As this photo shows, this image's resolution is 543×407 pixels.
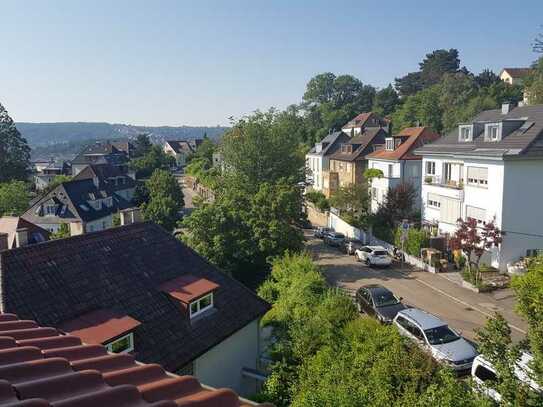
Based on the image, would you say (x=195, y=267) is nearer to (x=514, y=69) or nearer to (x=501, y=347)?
(x=501, y=347)

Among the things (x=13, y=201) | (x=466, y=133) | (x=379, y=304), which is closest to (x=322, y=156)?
(x=466, y=133)

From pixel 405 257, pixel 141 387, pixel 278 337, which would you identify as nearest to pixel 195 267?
pixel 278 337

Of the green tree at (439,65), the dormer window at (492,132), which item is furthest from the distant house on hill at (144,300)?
the green tree at (439,65)

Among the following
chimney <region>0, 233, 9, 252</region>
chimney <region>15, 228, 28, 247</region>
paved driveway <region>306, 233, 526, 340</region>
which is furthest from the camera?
paved driveway <region>306, 233, 526, 340</region>

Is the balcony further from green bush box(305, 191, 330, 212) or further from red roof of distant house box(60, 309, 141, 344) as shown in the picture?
red roof of distant house box(60, 309, 141, 344)

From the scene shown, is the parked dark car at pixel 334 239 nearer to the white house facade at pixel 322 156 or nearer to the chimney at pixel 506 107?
the chimney at pixel 506 107

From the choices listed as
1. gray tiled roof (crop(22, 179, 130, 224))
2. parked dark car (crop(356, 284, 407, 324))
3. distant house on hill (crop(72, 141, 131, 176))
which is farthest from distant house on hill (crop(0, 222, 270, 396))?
distant house on hill (crop(72, 141, 131, 176))
